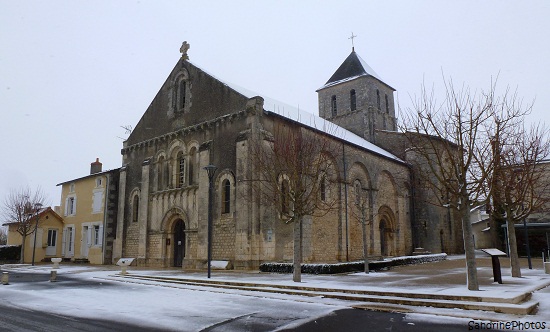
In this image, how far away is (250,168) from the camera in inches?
745

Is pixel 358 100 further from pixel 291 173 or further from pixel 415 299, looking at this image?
pixel 415 299

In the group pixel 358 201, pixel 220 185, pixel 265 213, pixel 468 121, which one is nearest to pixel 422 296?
pixel 468 121

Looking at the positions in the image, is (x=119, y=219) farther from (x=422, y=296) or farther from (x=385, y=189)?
(x=422, y=296)

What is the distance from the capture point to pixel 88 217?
29.6m

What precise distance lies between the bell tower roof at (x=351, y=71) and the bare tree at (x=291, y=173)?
790 inches

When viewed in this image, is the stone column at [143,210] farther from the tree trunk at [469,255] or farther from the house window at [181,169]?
the tree trunk at [469,255]

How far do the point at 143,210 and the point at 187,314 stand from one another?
17.3 m

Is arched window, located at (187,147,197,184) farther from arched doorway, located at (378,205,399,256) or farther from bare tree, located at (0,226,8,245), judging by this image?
bare tree, located at (0,226,8,245)

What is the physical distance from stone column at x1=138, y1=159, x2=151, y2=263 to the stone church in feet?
0.20

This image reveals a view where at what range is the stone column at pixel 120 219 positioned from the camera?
25.5m

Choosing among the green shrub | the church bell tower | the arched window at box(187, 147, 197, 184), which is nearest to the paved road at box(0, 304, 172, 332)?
the arched window at box(187, 147, 197, 184)

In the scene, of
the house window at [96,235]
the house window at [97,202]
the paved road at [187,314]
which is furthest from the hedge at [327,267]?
the house window at [97,202]

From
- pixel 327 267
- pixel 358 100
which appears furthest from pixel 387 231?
pixel 327 267

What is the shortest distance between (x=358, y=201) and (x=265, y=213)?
943 centimetres
